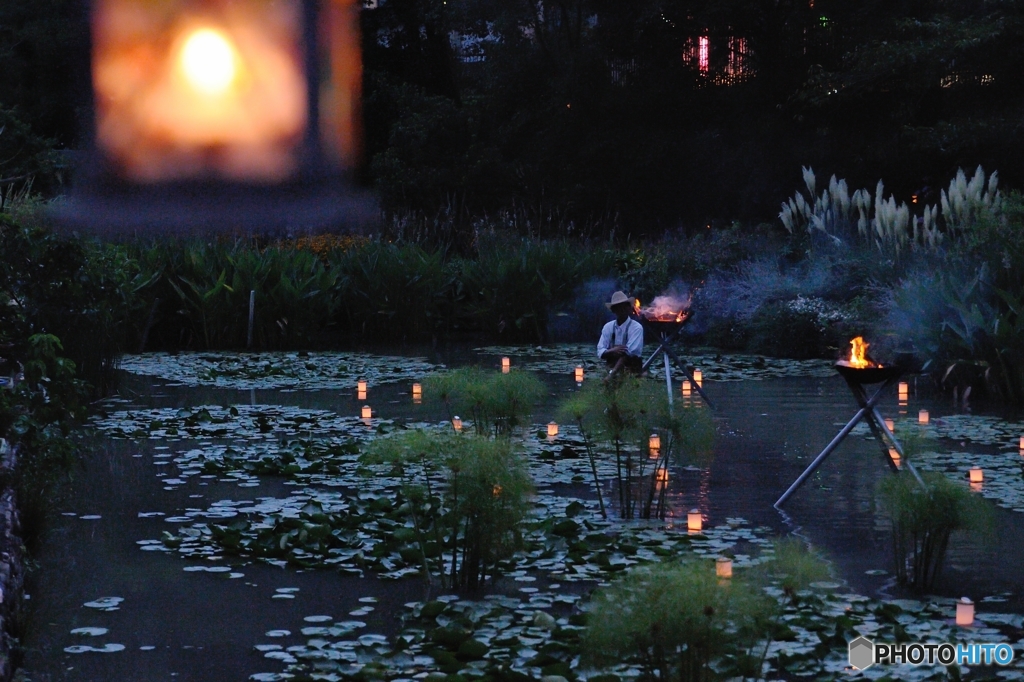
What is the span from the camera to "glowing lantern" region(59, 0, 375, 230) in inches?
1001

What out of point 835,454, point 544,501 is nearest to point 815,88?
point 835,454

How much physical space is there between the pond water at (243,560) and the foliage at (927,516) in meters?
0.12

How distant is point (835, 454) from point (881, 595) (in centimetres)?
337

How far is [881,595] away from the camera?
526 centimetres

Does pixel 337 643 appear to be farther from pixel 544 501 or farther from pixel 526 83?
pixel 526 83

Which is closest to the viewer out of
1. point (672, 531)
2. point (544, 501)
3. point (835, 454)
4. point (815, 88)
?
point (672, 531)

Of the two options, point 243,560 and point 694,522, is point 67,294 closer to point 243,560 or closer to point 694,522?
point 243,560

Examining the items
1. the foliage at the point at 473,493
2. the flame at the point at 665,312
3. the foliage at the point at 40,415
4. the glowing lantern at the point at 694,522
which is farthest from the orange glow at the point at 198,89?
the foliage at the point at 473,493

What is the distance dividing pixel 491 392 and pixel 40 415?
261 cm

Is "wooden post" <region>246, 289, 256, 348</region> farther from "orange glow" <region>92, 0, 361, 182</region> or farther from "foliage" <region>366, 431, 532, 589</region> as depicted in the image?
"foliage" <region>366, 431, 532, 589</region>

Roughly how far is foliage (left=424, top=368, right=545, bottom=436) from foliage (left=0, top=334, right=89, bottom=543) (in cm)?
204

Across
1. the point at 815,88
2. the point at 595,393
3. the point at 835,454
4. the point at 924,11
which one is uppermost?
the point at 924,11

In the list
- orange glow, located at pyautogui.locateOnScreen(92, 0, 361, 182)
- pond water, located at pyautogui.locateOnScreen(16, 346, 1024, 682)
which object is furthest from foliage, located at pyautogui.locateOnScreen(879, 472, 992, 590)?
orange glow, located at pyautogui.locateOnScreen(92, 0, 361, 182)

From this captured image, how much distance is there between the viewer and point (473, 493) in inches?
208
